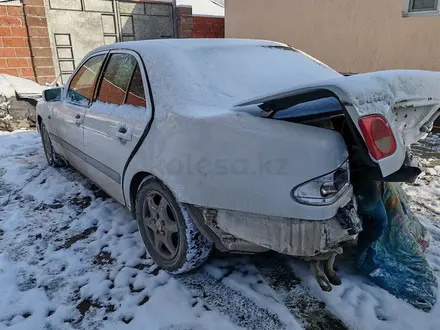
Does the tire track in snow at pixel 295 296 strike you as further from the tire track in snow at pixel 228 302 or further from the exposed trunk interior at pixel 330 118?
the exposed trunk interior at pixel 330 118

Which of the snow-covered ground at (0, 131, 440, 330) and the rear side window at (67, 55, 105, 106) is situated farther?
the rear side window at (67, 55, 105, 106)

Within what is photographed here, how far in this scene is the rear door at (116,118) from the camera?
2.45 meters

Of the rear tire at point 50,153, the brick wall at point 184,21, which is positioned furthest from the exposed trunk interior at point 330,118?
the brick wall at point 184,21

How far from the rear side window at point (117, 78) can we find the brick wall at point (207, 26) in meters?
8.80

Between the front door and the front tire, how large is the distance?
1232 millimetres

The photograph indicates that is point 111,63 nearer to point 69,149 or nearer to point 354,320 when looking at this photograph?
A: point 69,149

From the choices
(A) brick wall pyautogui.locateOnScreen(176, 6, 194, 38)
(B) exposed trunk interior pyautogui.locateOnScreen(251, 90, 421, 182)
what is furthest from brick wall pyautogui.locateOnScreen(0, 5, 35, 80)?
(B) exposed trunk interior pyautogui.locateOnScreen(251, 90, 421, 182)

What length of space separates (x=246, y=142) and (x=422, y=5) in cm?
566

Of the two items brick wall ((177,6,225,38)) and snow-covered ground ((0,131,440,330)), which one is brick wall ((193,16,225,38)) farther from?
snow-covered ground ((0,131,440,330))

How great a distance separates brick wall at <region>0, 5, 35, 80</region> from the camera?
7.90 metres

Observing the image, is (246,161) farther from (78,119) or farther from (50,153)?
(50,153)

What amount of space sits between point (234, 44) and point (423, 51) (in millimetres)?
4482

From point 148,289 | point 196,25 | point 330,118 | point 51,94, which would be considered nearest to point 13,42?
point 51,94

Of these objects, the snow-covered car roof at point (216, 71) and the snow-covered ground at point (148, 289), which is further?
the snow-covered car roof at point (216, 71)
